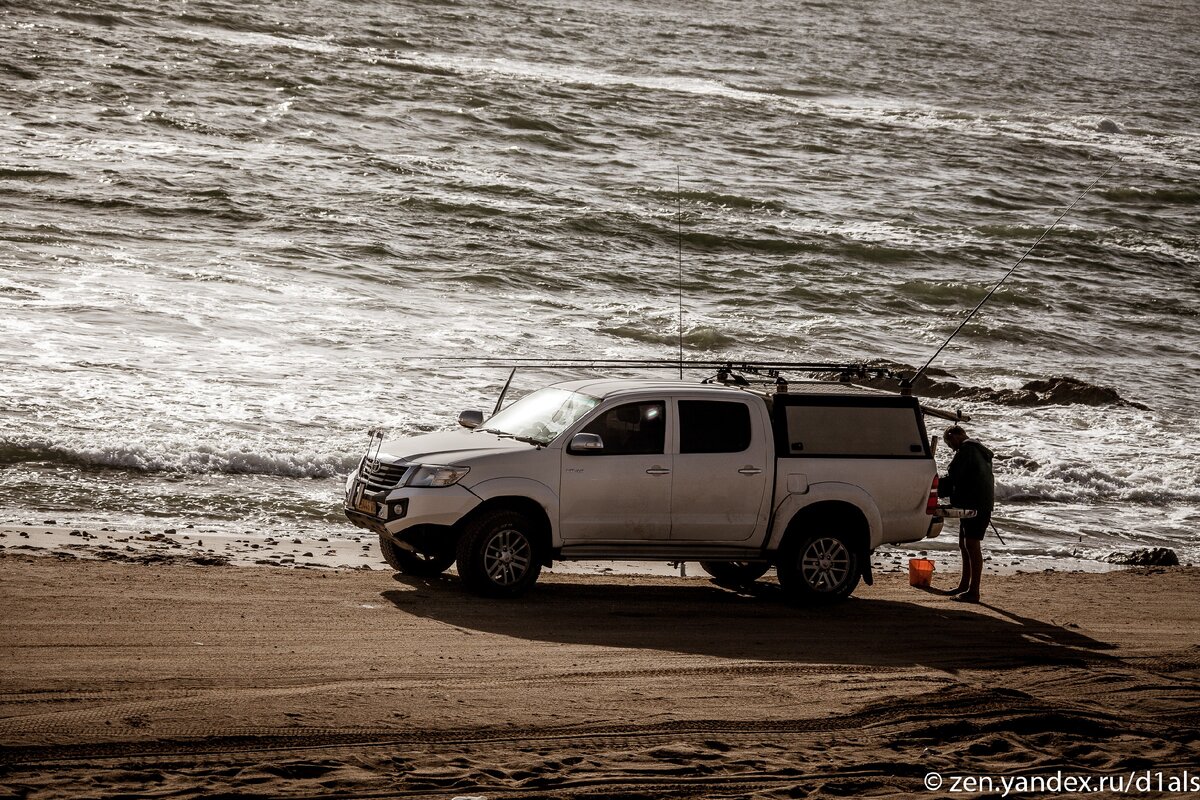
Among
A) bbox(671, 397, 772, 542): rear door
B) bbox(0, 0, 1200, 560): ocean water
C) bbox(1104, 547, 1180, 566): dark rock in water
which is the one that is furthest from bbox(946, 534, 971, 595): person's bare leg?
bbox(1104, 547, 1180, 566): dark rock in water

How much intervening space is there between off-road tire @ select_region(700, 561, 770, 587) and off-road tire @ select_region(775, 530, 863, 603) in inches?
27.3

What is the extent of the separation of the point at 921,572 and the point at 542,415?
3.94 meters

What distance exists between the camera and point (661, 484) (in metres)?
10.4

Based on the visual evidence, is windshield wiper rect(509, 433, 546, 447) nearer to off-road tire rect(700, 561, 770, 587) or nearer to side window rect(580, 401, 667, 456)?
side window rect(580, 401, 667, 456)

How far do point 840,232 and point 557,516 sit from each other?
2409 cm

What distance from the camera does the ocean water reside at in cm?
1670

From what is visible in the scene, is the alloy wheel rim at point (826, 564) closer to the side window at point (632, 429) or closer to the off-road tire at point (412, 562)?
the side window at point (632, 429)

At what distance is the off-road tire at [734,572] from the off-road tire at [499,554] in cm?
204

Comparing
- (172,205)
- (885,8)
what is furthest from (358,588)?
(885,8)

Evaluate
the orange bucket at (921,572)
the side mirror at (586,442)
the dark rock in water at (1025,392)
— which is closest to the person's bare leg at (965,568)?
the orange bucket at (921,572)

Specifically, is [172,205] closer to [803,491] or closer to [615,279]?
[615,279]

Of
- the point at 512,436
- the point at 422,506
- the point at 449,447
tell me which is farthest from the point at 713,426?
the point at 422,506

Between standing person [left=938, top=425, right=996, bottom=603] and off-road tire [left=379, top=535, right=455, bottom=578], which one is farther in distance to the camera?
standing person [left=938, top=425, right=996, bottom=603]

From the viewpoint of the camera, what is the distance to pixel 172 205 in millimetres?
27344
